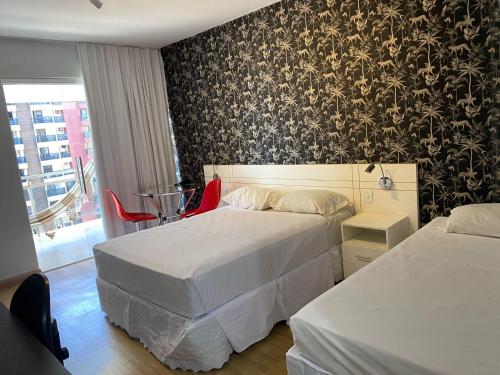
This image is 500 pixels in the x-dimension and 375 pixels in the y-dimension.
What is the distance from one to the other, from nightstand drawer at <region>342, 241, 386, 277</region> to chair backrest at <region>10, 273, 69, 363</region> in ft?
7.31

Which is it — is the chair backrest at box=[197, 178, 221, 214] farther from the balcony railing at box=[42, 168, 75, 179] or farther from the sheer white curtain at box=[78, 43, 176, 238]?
the balcony railing at box=[42, 168, 75, 179]

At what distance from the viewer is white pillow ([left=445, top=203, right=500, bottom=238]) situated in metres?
2.36

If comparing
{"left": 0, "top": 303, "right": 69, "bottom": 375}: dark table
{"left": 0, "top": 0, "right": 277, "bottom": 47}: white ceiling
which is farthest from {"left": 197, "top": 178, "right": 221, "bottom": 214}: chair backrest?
{"left": 0, "top": 303, "right": 69, "bottom": 375}: dark table

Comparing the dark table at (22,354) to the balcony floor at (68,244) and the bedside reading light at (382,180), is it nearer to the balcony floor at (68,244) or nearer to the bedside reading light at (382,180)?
the bedside reading light at (382,180)

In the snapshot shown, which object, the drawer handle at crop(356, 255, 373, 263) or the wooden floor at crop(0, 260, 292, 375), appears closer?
the wooden floor at crop(0, 260, 292, 375)

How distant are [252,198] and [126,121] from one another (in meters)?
2.06

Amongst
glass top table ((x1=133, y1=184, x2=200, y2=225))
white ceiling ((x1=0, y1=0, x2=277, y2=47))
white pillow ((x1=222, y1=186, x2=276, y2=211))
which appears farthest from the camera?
glass top table ((x1=133, y1=184, x2=200, y2=225))

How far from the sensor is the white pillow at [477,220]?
2.36 meters

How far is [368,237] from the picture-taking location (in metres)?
3.20

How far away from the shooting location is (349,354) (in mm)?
1448

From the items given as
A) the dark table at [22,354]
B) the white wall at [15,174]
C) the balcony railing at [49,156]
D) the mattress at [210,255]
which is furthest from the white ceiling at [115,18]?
the dark table at [22,354]

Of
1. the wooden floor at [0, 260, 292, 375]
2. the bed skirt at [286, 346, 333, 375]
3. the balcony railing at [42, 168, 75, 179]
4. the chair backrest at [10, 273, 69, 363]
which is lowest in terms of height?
the wooden floor at [0, 260, 292, 375]

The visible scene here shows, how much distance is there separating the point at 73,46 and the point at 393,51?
11.7ft

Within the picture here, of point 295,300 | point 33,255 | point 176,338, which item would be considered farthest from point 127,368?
point 33,255
